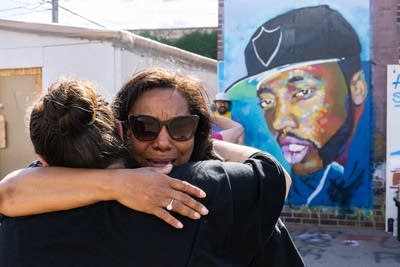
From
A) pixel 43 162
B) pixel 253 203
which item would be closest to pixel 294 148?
pixel 253 203

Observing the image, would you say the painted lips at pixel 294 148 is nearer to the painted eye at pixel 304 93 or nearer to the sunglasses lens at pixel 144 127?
the painted eye at pixel 304 93

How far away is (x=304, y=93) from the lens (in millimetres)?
7223

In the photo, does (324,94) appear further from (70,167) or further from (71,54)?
(70,167)

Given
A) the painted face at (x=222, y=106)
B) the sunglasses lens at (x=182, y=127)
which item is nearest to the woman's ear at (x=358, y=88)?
the painted face at (x=222, y=106)

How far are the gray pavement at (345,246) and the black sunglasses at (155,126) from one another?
4.46 metres

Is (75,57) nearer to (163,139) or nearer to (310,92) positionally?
(310,92)

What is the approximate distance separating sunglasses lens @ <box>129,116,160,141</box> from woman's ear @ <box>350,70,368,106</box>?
19.2 ft

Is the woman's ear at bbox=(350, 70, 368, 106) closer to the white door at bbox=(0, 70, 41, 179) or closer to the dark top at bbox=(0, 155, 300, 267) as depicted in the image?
the white door at bbox=(0, 70, 41, 179)

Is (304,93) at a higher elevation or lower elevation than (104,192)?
higher

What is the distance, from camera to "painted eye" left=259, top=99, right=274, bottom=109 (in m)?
7.38

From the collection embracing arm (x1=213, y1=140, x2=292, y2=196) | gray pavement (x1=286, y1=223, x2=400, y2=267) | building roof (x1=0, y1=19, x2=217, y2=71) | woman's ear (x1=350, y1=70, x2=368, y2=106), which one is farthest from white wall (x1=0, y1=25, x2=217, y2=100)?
embracing arm (x1=213, y1=140, x2=292, y2=196)

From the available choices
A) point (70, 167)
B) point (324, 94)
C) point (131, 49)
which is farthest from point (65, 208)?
point (131, 49)

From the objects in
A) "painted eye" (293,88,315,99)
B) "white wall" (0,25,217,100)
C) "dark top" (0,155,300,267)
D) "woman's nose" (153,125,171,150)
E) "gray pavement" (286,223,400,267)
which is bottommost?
"gray pavement" (286,223,400,267)

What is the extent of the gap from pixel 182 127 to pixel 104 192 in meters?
0.39
